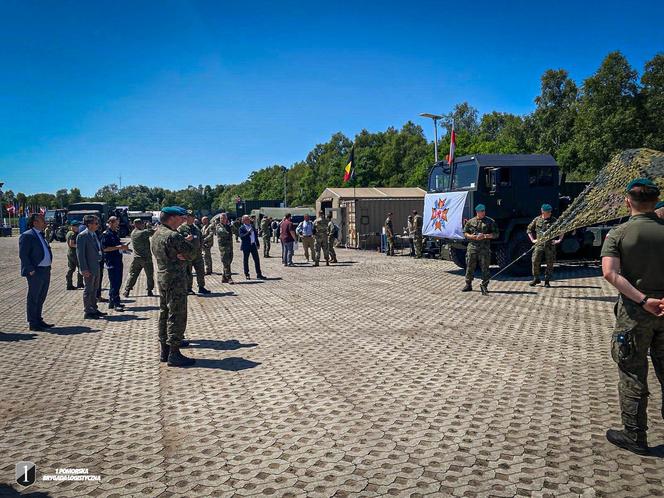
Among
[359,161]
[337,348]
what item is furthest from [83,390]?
[359,161]

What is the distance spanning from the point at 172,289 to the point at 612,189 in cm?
863

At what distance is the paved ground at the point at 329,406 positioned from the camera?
3.52m

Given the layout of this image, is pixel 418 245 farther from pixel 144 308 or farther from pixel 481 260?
pixel 144 308

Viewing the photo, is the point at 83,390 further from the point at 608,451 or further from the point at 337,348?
the point at 608,451

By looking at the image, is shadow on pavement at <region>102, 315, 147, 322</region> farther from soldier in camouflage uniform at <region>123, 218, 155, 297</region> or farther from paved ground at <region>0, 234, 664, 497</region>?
soldier in camouflage uniform at <region>123, 218, 155, 297</region>

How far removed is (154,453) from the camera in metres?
3.94

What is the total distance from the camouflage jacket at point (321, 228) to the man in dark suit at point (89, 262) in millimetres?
9505

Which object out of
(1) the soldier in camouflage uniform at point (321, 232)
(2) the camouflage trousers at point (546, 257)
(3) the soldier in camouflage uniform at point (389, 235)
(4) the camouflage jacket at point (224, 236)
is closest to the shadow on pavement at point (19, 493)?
(4) the camouflage jacket at point (224, 236)

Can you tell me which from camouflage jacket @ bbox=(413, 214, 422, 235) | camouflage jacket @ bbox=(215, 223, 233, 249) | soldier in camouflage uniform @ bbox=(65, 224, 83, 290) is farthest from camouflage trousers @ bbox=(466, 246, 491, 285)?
soldier in camouflage uniform @ bbox=(65, 224, 83, 290)

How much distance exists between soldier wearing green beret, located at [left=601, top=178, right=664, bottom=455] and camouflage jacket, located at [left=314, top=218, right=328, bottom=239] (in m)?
14.6

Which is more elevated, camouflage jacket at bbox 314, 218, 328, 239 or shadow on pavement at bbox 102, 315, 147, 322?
camouflage jacket at bbox 314, 218, 328, 239

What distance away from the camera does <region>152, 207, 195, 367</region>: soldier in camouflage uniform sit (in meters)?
6.31

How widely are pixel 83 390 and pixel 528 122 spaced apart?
46633mm

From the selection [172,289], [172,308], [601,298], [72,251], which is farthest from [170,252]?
[601,298]
